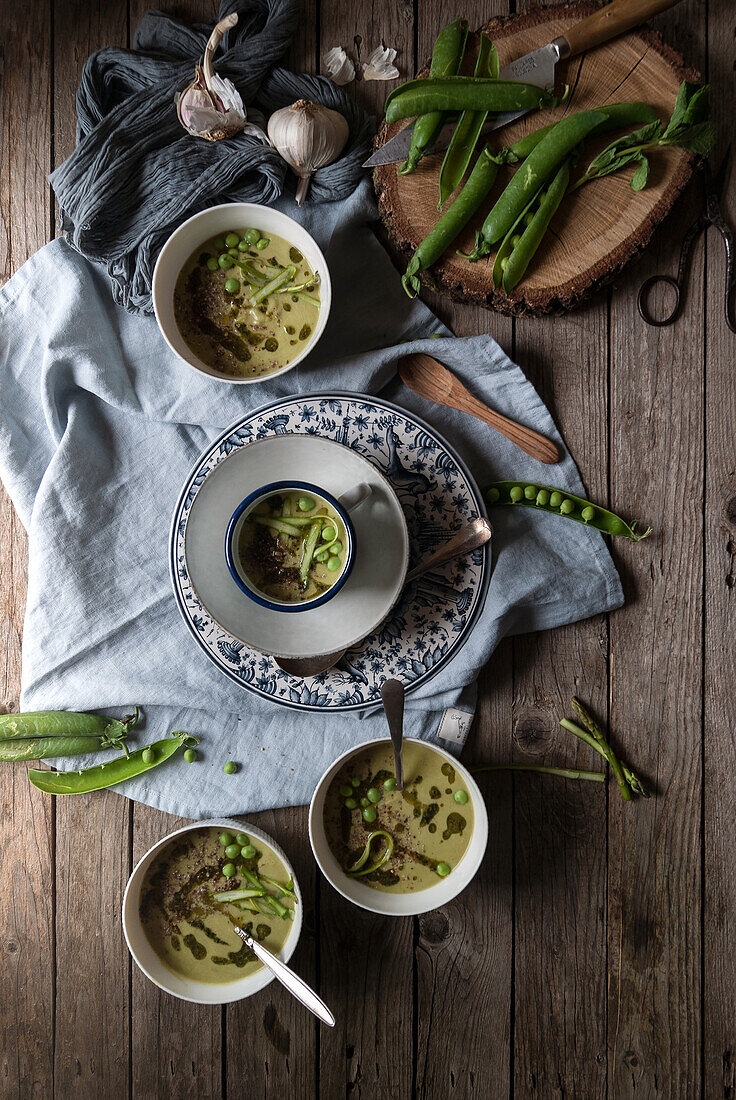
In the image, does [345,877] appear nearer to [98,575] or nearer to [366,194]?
[98,575]

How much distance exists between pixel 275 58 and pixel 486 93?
50 cm

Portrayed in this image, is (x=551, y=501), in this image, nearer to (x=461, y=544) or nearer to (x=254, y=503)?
(x=461, y=544)

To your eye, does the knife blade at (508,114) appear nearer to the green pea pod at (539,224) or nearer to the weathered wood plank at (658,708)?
the green pea pod at (539,224)

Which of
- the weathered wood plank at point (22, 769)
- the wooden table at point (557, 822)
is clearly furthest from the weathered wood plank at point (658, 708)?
the weathered wood plank at point (22, 769)

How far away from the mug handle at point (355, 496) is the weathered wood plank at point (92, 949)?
948mm

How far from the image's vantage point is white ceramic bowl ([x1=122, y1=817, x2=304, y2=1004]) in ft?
5.46

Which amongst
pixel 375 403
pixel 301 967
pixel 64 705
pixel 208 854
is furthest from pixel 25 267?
pixel 301 967

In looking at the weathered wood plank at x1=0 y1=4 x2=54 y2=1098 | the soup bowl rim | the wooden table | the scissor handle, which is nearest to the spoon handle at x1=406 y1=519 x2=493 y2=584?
the soup bowl rim

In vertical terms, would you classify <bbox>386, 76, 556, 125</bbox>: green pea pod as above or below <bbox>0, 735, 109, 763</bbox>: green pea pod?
above

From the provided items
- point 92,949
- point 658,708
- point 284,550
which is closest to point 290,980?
point 92,949

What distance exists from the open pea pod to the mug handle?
1.79 feet

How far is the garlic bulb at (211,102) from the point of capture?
1.64 m

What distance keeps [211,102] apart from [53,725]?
1.42 meters

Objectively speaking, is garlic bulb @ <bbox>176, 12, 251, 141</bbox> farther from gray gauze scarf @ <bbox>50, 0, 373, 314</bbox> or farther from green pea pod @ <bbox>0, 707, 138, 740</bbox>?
green pea pod @ <bbox>0, 707, 138, 740</bbox>
